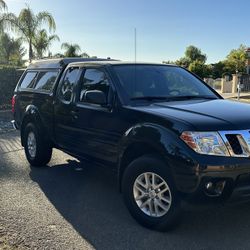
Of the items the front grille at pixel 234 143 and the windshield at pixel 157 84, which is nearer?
the front grille at pixel 234 143

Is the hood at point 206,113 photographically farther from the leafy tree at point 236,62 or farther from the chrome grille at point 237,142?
the leafy tree at point 236,62

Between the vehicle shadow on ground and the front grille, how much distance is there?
515 millimetres

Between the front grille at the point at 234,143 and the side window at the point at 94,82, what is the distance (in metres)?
1.68

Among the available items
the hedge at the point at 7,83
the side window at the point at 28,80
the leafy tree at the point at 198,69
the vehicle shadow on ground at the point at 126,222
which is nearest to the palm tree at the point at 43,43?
the hedge at the point at 7,83

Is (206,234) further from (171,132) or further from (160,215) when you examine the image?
(171,132)

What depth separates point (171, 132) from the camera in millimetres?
4043

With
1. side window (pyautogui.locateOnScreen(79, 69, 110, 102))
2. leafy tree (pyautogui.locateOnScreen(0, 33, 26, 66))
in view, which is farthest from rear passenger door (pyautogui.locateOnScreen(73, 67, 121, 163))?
leafy tree (pyautogui.locateOnScreen(0, 33, 26, 66))

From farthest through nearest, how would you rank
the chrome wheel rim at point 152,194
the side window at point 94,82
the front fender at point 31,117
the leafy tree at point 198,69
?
the leafy tree at point 198,69, the front fender at point 31,117, the side window at point 94,82, the chrome wheel rim at point 152,194

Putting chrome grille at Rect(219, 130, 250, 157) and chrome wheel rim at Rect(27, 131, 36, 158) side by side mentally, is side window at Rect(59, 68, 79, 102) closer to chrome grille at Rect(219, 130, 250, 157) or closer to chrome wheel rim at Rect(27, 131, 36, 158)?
chrome wheel rim at Rect(27, 131, 36, 158)

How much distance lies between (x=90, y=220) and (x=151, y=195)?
787mm

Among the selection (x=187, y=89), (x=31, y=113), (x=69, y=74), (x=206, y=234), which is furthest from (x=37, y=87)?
(x=206, y=234)

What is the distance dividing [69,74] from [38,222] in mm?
2357

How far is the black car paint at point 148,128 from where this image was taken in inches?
151

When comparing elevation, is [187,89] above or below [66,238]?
above
